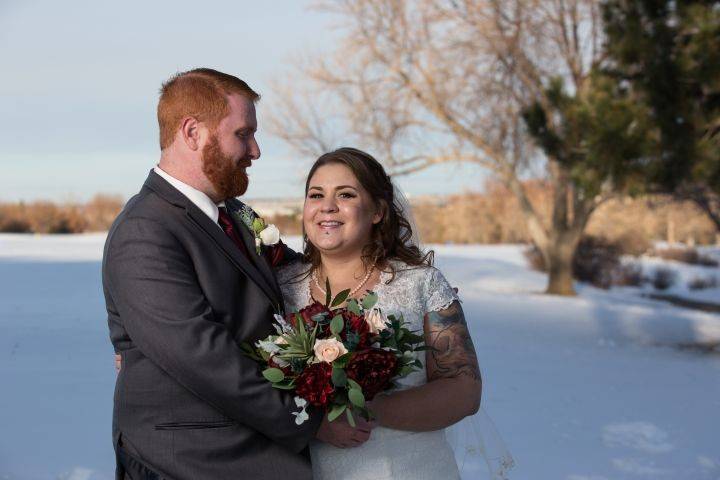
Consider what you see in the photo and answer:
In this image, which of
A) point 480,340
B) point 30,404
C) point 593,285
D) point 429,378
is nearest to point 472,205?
point 593,285

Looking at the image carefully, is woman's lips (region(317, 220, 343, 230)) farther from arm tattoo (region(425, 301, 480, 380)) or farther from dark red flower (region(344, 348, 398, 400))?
dark red flower (region(344, 348, 398, 400))

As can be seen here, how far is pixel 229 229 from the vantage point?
289cm

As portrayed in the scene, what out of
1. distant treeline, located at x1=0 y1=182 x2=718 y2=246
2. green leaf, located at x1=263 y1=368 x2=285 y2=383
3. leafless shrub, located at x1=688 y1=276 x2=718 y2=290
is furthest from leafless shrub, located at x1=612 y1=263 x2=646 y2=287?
green leaf, located at x1=263 y1=368 x2=285 y2=383

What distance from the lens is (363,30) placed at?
743 inches

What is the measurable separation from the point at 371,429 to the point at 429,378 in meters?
0.33

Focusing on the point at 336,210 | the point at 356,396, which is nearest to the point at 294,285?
the point at 336,210

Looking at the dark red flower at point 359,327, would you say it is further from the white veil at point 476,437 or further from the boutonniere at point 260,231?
the white veil at point 476,437

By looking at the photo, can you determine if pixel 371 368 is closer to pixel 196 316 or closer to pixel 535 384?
pixel 196 316

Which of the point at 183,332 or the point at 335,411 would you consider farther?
the point at 335,411

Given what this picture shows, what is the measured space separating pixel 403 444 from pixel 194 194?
114 centimetres

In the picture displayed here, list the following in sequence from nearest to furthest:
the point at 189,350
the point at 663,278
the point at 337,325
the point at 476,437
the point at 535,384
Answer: the point at 189,350 → the point at 337,325 → the point at 476,437 → the point at 535,384 → the point at 663,278

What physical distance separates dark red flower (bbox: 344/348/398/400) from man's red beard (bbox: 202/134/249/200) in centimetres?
70

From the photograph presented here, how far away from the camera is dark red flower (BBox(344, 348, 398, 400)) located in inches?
97.7

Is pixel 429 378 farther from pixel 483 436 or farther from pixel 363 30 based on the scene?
pixel 363 30
